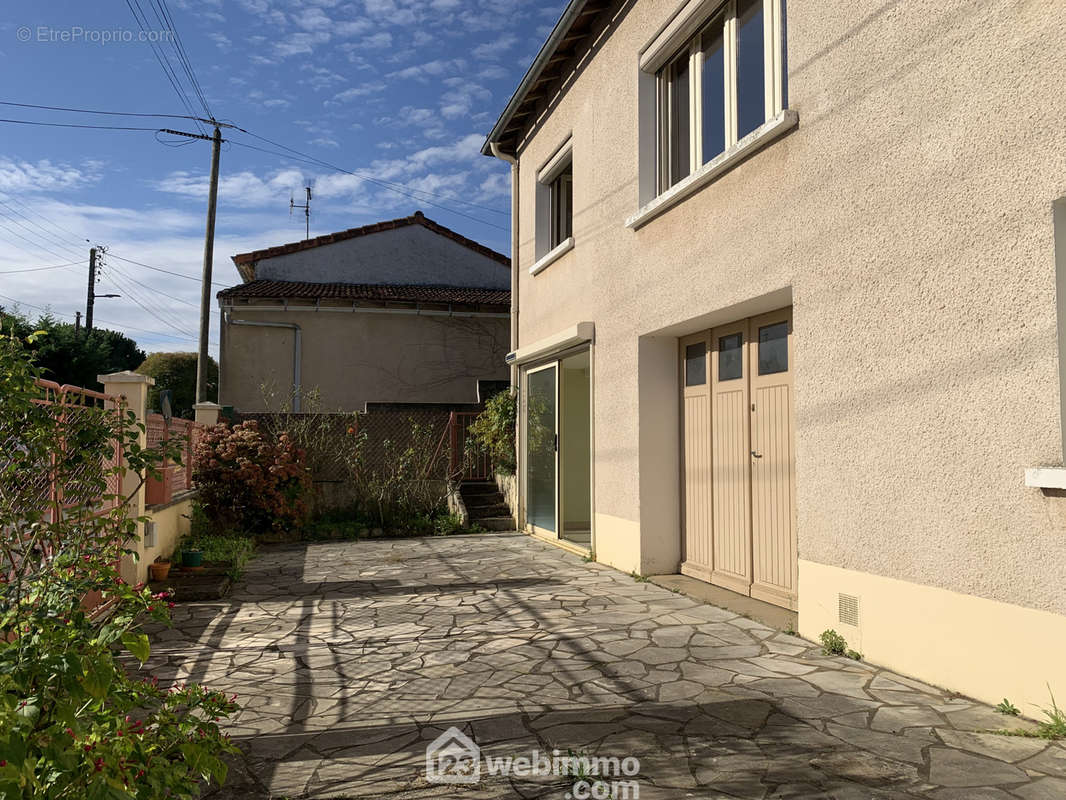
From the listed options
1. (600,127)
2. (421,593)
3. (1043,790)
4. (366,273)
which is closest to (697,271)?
(600,127)

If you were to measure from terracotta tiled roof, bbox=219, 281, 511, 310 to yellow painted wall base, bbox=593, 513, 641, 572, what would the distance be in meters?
10.1

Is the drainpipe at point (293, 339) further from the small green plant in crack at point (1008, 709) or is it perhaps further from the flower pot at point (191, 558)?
the small green plant in crack at point (1008, 709)

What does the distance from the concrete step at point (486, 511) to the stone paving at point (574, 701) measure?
16.2ft

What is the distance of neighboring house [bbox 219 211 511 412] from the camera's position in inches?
655

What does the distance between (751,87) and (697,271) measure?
1.46 metres

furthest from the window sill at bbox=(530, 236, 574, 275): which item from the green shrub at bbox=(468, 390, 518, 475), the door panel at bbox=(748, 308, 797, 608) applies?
the door panel at bbox=(748, 308, 797, 608)

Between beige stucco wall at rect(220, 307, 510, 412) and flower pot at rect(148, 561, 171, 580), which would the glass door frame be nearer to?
flower pot at rect(148, 561, 171, 580)

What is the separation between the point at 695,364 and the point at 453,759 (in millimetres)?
4654

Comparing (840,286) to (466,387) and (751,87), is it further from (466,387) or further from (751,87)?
(466,387)

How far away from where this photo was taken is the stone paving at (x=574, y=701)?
9.52ft

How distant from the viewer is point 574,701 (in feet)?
12.7

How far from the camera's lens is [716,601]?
5.99m

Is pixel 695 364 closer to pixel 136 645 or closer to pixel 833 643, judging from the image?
pixel 833 643

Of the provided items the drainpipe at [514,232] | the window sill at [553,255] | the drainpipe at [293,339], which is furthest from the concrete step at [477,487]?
the drainpipe at [293,339]
